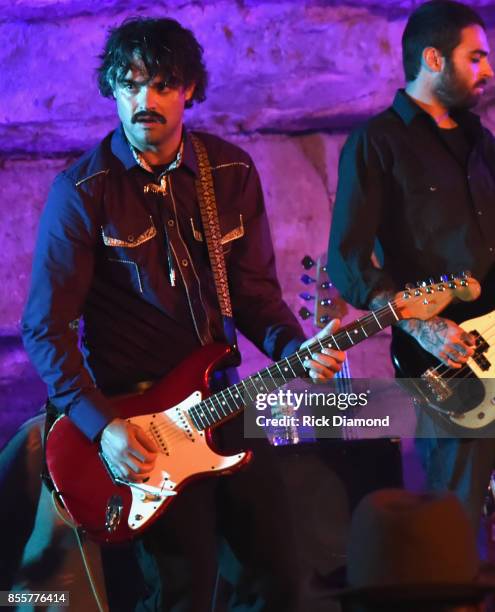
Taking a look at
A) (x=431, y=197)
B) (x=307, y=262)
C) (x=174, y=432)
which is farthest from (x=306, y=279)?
(x=174, y=432)

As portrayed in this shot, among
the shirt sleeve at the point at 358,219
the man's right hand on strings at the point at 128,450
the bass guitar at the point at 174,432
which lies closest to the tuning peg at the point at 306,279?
the shirt sleeve at the point at 358,219

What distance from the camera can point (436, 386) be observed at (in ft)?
12.1

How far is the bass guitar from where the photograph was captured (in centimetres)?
318

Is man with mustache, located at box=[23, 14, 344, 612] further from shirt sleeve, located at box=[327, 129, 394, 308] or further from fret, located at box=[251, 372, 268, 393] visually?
shirt sleeve, located at box=[327, 129, 394, 308]

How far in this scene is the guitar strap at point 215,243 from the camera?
11.3ft

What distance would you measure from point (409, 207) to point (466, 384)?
27.9 inches

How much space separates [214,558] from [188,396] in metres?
0.52

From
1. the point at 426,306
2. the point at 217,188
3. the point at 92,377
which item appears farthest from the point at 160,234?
the point at 426,306

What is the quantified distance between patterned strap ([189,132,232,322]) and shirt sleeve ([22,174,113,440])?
14.9 inches

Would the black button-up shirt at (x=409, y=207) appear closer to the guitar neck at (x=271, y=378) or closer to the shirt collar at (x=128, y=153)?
the guitar neck at (x=271, y=378)

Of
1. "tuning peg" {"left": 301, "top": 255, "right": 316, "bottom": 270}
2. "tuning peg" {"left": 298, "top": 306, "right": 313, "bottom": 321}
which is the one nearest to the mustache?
"tuning peg" {"left": 301, "top": 255, "right": 316, "bottom": 270}

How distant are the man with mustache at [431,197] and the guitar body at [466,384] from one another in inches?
1.7

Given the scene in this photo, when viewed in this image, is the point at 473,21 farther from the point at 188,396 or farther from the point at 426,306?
the point at 188,396

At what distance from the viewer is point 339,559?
3949mm
